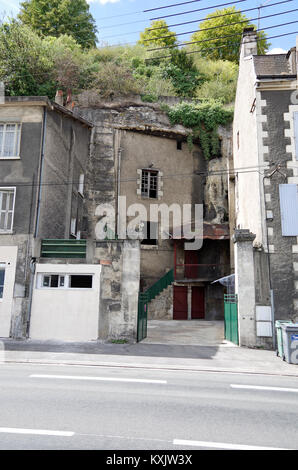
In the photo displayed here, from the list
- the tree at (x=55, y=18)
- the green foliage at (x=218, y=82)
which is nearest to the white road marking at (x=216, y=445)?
the green foliage at (x=218, y=82)

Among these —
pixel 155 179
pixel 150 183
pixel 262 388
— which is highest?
pixel 155 179

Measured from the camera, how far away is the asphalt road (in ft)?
14.0

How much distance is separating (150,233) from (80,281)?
9.93 metres

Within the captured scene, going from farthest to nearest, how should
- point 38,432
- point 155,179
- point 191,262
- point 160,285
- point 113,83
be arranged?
1. point 113,83
2. point 155,179
3. point 191,262
4. point 160,285
5. point 38,432

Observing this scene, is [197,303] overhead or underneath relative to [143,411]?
overhead

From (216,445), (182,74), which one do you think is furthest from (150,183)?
(216,445)

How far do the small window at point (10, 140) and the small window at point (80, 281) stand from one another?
18.3 ft

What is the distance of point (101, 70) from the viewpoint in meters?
24.4

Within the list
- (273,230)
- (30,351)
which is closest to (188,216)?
(273,230)

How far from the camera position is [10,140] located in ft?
47.9

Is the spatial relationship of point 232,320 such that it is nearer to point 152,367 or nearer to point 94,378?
point 152,367

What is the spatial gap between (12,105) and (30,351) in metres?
9.83

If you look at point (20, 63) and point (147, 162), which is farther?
point (147, 162)
